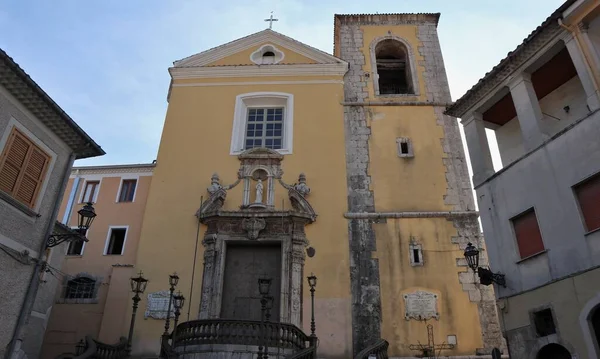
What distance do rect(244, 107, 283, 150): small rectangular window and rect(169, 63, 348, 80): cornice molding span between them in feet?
4.90

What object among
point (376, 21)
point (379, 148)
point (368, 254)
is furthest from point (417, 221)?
point (376, 21)

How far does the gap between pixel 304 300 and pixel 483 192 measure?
597 cm

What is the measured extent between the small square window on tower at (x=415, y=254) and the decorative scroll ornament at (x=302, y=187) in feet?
12.2

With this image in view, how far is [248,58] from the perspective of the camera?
1888 centimetres

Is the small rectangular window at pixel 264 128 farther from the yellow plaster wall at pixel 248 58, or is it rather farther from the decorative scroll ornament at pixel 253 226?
the decorative scroll ornament at pixel 253 226

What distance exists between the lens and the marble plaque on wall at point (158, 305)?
45.4 ft

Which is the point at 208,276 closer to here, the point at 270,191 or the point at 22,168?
the point at 270,191

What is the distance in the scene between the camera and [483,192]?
11.7 metres

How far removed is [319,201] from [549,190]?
7357mm

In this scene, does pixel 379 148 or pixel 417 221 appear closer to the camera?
pixel 417 221

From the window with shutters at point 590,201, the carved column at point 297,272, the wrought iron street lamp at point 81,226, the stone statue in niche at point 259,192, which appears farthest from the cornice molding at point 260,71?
the window with shutters at point 590,201

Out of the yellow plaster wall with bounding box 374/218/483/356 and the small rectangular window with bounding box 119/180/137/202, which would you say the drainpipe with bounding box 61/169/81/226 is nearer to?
the small rectangular window with bounding box 119/180/137/202

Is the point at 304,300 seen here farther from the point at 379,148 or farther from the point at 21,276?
the point at 21,276

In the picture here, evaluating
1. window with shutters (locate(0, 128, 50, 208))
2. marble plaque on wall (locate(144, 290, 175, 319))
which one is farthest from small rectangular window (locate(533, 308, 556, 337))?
window with shutters (locate(0, 128, 50, 208))
